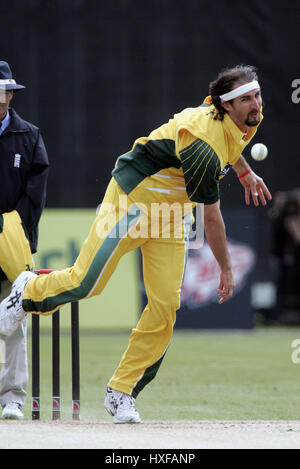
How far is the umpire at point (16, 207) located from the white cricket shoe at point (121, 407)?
2.08 ft

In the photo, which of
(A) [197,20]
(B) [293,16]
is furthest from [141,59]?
(B) [293,16]

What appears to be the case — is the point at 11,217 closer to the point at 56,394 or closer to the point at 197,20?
the point at 56,394

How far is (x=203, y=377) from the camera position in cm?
803

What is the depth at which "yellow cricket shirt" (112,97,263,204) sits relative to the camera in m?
4.78

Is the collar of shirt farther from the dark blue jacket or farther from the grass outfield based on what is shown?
the grass outfield

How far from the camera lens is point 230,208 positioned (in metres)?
12.3

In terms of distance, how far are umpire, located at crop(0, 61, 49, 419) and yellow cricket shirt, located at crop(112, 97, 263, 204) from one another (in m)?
0.86

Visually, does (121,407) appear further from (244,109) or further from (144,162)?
(244,109)

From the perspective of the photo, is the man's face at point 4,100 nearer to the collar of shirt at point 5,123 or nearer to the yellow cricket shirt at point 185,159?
the collar of shirt at point 5,123

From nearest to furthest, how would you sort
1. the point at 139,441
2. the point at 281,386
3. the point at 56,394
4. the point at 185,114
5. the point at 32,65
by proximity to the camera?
the point at 139,441, the point at 185,114, the point at 56,394, the point at 281,386, the point at 32,65

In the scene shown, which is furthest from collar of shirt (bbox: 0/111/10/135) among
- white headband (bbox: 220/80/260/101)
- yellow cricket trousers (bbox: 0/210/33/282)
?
white headband (bbox: 220/80/260/101)

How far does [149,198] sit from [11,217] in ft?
3.47
